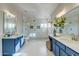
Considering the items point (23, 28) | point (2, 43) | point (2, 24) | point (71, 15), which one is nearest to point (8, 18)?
point (2, 24)

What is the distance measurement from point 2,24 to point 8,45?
49cm

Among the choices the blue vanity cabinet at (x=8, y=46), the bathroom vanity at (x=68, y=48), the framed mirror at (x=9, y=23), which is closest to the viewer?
Result: the bathroom vanity at (x=68, y=48)

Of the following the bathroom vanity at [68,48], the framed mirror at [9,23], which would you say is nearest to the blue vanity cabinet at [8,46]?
the framed mirror at [9,23]

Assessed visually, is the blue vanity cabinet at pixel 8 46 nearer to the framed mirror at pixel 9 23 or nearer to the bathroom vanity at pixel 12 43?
the bathroom vanity at pixel 12 43

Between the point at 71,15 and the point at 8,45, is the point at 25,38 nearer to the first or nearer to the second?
the point at 8,45

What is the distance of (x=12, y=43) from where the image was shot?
305cm

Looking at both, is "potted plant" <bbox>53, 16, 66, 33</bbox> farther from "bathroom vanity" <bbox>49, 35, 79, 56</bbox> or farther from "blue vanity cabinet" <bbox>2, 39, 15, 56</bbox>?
"blue vanity cabinet" <bbox>2, 39, 15, 56</bbox>

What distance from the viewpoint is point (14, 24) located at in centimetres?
286

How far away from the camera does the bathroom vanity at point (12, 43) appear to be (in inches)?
109

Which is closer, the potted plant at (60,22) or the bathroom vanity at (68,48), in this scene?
the bathroom vanity at (68,48)

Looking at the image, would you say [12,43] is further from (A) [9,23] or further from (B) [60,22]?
(B) [60,22]

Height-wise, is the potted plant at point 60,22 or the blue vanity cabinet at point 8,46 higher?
the potted plant at point 60,22

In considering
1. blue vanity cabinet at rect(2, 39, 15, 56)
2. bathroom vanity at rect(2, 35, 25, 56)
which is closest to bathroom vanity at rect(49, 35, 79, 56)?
bathroom vanity at rect(2, 35, 25, 56)

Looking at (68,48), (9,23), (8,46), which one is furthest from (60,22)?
(8,46)
